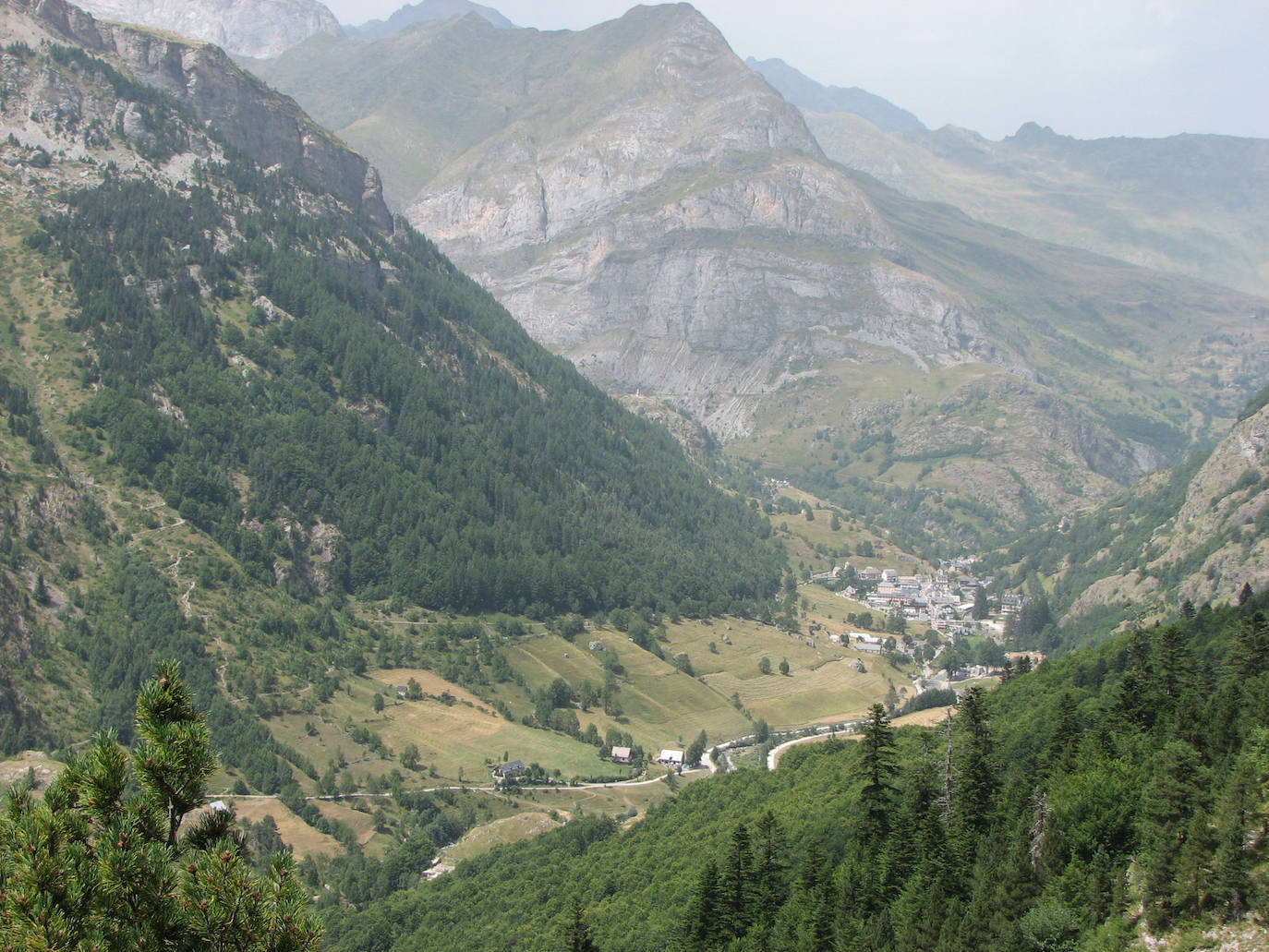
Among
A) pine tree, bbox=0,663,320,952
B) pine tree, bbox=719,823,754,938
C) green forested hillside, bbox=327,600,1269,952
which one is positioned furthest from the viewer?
pine tree, bbox=719,823,754,938

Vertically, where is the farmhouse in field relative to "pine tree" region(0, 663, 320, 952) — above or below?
below

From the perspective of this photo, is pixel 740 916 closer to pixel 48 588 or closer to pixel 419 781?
pixel 419 781

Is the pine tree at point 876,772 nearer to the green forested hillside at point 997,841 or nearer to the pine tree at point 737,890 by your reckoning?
the green forested hillside at point 997,841

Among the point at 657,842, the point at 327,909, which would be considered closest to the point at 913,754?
the point at 657,842

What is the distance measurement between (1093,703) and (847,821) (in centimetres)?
2184

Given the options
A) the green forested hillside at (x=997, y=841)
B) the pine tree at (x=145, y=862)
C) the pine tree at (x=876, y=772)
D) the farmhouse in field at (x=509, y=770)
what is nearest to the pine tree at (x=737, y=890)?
the green forested hillside at (x=997, y=841)

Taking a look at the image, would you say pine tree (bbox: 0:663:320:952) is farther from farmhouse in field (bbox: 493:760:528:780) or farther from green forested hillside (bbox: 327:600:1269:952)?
farmhouse in field (bbox: 493:760:528:780)

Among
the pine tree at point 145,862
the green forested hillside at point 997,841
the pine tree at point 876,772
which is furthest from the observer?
the pine tree at point 876,772

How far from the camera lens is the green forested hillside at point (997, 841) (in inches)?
1994

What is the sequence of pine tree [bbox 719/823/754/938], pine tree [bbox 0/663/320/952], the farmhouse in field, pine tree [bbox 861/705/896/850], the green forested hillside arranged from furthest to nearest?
the farmhouse in field < pine tree [bbox 719/823/754/938] < pine tree [bbox 861/705/896/850] < the green forested hillside < pine tree [bbox 0/663/320/952]

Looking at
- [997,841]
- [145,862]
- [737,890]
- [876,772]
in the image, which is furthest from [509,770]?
[145,862]

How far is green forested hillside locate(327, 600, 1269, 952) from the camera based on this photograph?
166 feet

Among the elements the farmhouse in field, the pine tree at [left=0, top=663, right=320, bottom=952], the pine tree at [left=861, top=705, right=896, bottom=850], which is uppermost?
the pine tree at [left=0, top=663, right=320, bottom=952]

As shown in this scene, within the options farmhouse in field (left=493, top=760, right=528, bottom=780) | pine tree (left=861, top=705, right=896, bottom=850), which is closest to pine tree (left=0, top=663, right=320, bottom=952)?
pine tree (left=861, top=705, right=896, bottom=850)
